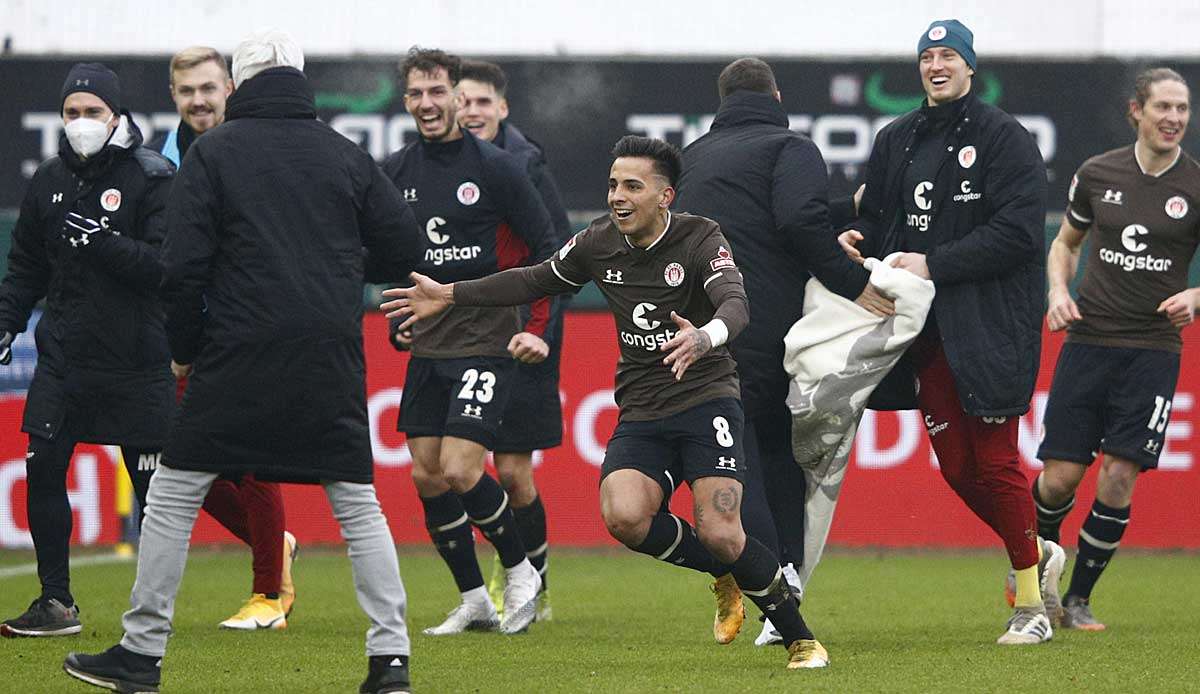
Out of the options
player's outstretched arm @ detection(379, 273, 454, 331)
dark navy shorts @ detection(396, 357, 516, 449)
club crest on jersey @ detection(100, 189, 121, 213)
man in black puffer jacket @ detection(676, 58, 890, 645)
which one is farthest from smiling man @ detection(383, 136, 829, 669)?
club crest on jersey @ detection(100, 189, 121, 213)

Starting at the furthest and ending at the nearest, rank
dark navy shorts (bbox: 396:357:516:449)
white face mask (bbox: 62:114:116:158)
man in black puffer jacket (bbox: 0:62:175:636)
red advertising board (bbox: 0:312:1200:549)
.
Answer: red advertising board (bbox: 0:312:1200:549) → dark navy shorts (bbox: 396:357:516:449) → man in black puffer jacket (bbox: 0:62:175:636) → white face mask (bbox: 62:114:116:158)

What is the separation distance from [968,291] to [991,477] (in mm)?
714

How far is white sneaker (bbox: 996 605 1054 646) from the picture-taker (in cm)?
731

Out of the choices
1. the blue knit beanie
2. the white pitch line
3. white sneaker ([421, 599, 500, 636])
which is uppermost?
the blue knit beanie

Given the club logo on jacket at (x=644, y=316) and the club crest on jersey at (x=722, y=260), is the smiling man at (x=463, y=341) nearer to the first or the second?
the club logo on jacket at (x=644, y=316)

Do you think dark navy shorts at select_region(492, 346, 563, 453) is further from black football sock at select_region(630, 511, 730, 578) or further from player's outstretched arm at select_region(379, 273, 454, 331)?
player's outstretched arm at select_region(379, 273, 454, 331)

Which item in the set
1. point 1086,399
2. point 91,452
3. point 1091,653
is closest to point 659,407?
point 1091,653

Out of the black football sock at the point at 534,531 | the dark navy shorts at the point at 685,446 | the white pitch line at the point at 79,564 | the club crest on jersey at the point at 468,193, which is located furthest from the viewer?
the white pitch line at the point at 79,564

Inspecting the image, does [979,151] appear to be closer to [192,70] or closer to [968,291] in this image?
[968,291]

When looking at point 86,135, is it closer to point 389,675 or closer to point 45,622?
point 45,622

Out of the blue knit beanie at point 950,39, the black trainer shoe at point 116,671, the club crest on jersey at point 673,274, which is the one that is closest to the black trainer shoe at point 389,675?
the black trainer shoe at point 116,671

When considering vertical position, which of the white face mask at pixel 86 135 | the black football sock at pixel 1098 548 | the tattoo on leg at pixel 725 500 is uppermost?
the white face mask at pixel 86 135

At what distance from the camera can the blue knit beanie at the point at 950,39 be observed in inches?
284

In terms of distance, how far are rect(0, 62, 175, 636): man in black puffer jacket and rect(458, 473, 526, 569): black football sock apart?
52.1 inches
